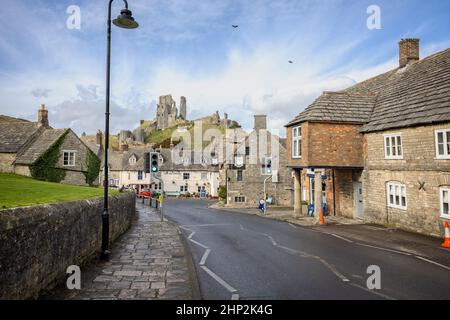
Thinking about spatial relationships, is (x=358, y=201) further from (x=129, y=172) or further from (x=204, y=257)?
(x=129, y=172)

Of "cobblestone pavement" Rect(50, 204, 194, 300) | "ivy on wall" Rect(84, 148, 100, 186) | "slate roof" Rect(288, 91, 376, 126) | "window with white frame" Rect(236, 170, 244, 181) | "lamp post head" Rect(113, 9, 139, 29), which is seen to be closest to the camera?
"cobblestone pavement" Rect(50, 204, 194, 300)

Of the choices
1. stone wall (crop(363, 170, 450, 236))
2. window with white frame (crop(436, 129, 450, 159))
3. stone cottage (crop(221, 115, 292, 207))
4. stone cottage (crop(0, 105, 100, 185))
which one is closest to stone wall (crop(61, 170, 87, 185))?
stone cottage (crop(0, 105, 100, 185))

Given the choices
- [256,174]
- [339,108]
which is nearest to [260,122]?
[256,174]

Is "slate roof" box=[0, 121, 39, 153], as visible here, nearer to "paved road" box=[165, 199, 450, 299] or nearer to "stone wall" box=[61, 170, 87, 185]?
"stone wall" box=[61, 170, 87, 185]

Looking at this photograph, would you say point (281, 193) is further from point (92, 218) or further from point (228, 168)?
point (92, 218)

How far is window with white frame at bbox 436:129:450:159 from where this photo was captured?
45.1ft

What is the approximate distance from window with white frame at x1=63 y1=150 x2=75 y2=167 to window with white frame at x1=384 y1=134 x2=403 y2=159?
27981 millimetres

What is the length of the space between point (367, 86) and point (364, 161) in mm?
8703

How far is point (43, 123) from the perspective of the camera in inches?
1265

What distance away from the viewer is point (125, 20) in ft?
32.3

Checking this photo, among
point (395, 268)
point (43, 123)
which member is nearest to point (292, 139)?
point (395, 268)

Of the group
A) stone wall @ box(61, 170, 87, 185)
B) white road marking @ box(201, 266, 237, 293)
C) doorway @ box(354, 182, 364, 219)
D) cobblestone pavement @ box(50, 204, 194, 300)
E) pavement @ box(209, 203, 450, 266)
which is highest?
stone wall @ box(61, 170, 87, 185)

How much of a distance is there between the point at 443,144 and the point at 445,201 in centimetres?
251

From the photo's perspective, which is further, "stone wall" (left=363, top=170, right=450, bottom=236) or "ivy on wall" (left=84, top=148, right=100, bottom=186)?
"ivy on wall" (left=84, top=148, right=100, bottom=186)
